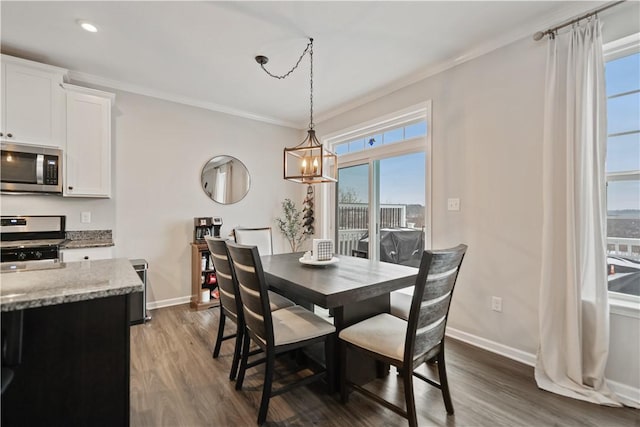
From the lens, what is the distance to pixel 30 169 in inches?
109

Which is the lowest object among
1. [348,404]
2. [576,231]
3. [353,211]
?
[348,404]

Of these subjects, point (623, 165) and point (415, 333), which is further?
point (623, 165)

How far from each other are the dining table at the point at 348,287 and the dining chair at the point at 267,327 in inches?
4.6

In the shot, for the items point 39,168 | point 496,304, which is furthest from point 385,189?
point 39,168

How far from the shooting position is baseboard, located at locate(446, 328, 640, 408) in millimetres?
1844

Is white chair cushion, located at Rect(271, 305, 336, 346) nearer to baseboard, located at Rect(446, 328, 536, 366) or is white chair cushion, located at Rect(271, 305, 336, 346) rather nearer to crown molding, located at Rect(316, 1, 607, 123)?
baseboard, located at Rect(446, 328, 536, 366)

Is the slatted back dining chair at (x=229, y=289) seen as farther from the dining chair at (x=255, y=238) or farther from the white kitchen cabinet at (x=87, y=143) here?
the white kitchen cabinet at (x=87, y=143)

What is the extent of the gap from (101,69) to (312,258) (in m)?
2.98

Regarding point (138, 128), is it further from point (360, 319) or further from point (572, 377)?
point (572, 377)

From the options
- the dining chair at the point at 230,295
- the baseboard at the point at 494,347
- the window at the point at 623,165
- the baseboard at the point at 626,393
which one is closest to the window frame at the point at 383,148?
the baseboard at the point at 494,347

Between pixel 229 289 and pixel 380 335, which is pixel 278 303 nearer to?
pixel 229 289

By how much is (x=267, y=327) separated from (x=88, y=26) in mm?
2753

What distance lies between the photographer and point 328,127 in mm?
4492

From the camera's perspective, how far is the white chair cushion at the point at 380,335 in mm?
1606
